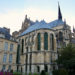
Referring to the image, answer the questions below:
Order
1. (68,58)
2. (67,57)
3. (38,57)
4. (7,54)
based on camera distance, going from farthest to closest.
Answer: (38,57) → (7,54) → (67,57) → (68,58)

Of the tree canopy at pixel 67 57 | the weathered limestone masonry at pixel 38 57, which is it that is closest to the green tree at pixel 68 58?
the tree canopy at pixel 67 57

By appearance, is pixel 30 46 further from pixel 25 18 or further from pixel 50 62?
pixel 25 18

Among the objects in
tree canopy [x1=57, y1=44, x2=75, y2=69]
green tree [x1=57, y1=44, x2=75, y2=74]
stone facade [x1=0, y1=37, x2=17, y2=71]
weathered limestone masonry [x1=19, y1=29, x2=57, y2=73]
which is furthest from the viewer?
weathered limestone masonry [x1=19, y1=29, x2=57, y2=73]

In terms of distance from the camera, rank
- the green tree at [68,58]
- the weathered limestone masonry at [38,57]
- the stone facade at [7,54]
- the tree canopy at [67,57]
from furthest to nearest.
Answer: the weathered limestone masonry at [38,57], the stone facade at [7,54], the tree canopy at [67,57], the green tree at [68,58]

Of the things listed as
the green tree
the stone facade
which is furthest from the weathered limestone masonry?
the stone facade

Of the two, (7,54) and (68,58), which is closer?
(68,58)

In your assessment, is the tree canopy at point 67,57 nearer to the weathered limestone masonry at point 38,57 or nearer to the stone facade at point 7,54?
the weathered limestone masonry at point 38,57

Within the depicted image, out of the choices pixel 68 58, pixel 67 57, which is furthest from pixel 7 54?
pixel 68 58

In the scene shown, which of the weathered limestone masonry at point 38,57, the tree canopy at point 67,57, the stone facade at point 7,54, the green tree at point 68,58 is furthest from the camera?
the weathered limestone masonry at point 38,57

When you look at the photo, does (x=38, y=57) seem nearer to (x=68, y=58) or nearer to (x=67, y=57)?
(x=67, y=57)

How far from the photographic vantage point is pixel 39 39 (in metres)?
30.4

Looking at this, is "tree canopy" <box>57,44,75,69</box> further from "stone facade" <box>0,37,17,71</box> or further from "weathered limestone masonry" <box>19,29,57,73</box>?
"stone facade" <box>0,37,17,71</box>

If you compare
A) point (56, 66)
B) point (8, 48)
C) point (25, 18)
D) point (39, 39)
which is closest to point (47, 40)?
point (39, 39)

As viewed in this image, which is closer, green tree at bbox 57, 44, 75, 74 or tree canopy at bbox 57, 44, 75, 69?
green tree at bbox 57, 44, 75, 74
